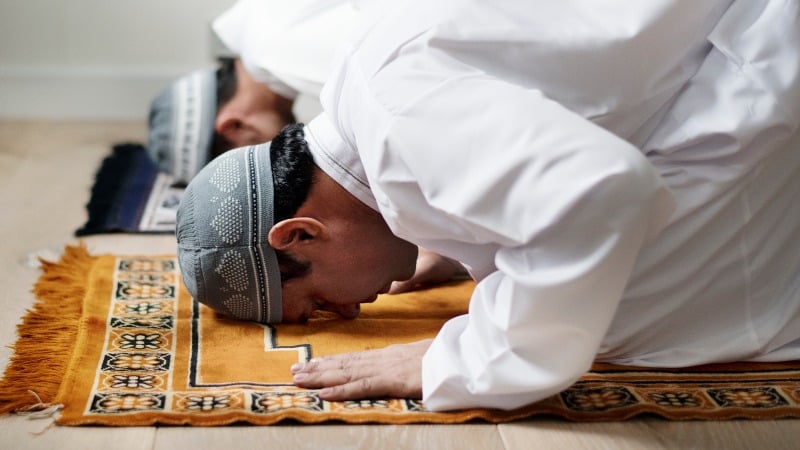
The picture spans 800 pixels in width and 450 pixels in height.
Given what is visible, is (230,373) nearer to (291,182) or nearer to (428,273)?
(291,182)

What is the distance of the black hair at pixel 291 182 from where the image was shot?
1718 millimetres

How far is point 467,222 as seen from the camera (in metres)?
1.34

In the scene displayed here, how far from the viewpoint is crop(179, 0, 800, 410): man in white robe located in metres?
1.29

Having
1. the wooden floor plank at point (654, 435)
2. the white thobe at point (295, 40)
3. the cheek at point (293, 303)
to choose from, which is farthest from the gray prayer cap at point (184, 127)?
the wooden floor plank at point (654, 435)

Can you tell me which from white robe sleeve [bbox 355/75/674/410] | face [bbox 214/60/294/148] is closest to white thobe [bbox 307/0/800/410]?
white robe sleeve [bbox 355/75/674/410]

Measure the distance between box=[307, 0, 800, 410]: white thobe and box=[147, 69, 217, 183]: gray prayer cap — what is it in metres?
1.13

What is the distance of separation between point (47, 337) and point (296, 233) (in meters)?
0.48

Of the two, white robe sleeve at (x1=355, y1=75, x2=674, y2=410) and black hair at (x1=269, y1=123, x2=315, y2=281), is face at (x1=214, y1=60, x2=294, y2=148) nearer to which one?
black hair at (x1=269, y1=123, x2=315, y2=281)

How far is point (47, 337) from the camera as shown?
1.77 metres

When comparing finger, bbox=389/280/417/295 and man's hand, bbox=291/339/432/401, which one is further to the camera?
finger, bbox=389/280/417/295

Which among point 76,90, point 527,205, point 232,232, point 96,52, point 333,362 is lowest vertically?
point 76,90

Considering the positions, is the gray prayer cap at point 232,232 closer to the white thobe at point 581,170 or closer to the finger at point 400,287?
the white thobe at point 581,170

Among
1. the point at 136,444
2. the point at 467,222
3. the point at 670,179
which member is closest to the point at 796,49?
the point at 670,179

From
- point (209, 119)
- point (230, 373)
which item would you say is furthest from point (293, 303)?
point (209, 119)
